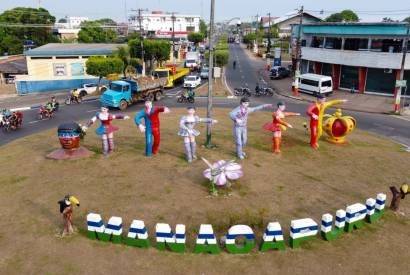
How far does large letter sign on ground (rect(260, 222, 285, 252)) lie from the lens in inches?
424

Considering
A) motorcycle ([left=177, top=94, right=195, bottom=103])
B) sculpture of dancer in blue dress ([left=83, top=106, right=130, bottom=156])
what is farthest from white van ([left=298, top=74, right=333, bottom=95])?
sculpture of dancer in blue dress ([left=83, top=106, right=130, bottom=156])

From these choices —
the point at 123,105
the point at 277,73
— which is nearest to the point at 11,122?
the point at 123,105

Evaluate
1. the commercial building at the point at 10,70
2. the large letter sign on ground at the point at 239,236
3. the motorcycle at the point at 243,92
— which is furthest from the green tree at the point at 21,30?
the large letter sign on ground at the point at 239,236

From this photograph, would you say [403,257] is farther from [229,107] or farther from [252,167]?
[229,107]

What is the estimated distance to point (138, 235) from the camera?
10875 mm

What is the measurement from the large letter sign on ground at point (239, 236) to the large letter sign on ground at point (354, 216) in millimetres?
3275

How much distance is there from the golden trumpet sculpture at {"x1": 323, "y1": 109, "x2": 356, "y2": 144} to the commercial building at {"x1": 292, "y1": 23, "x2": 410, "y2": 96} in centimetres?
2078

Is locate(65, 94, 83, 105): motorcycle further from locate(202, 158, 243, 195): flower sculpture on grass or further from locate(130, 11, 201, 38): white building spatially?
locate(130, 11, 201, 38): white building

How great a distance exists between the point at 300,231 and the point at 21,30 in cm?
8287

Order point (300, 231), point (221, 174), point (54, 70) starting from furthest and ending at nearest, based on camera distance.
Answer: point (54, 70)
point (221, 174)
point (300, 231)

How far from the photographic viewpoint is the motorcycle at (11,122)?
2511 cm

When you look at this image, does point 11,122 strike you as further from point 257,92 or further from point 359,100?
point 359,100

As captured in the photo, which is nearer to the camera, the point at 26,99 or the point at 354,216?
the point at 354,216

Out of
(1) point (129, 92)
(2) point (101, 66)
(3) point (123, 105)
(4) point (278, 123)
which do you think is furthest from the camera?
(2) point (101, 66)
